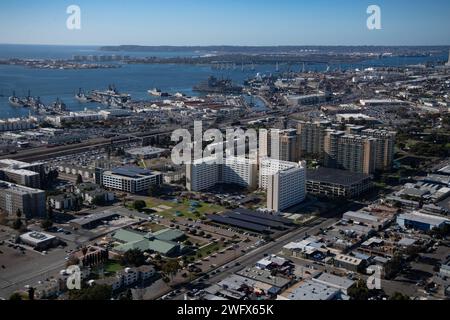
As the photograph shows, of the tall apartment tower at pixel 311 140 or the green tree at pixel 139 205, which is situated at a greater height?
the tall apartment tower at pixel 311 140

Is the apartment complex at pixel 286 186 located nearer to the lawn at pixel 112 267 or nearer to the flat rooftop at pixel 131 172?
the flat rooftop at pixel 131 172

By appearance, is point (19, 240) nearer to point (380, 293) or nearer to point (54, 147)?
point (380, 293)

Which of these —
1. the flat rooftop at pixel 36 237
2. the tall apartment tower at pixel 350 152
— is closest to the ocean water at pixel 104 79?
the tall apartment tower at pixel 350 152

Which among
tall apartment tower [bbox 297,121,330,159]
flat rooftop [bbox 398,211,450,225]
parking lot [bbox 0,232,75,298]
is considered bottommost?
parking lot [bbox 0,232,75,298]

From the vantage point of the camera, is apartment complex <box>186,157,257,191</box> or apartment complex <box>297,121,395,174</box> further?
apartment complex <box>297,121,395,174</box>

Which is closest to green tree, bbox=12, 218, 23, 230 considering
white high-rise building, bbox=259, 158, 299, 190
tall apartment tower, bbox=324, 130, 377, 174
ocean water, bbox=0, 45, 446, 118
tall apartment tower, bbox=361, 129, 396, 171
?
white high-rise building, bbox=259, 158, 299, 190

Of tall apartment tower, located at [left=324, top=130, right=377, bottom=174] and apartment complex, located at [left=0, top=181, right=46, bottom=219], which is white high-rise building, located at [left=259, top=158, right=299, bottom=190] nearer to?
tall apartment tower, located at [left=324, top=130, right=377, bottom=174]
